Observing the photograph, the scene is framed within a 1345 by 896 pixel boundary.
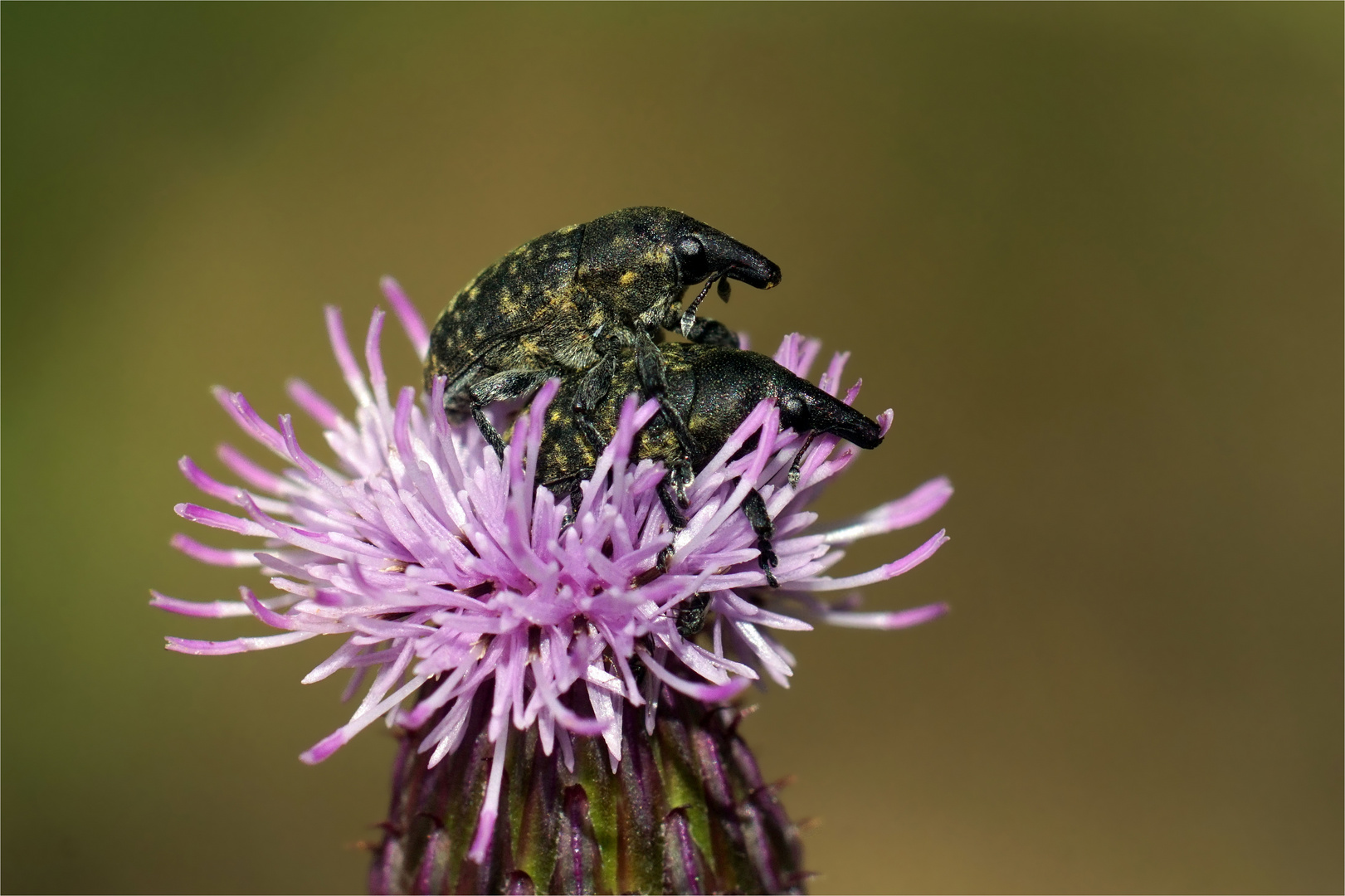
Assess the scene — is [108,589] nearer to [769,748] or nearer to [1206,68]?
[769,748]

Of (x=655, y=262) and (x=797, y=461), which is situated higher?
(x=655, y=262)

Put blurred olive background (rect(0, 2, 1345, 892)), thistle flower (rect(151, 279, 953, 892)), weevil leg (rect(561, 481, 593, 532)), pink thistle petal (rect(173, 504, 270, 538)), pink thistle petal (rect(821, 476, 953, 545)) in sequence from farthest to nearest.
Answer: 1. blurred olive background (rect(0, 2, 1345, 892))
2. pink thistle petal (rect(821, 476, 953, 545))
3. pink thistle petal (rect(173, 504, 270, 538))
4. weevil leg (rect(561, 481, 593, 532))
5. thistle flower (rect(151, 279, 953, 892))

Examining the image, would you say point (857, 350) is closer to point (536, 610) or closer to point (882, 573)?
point (882, 573)

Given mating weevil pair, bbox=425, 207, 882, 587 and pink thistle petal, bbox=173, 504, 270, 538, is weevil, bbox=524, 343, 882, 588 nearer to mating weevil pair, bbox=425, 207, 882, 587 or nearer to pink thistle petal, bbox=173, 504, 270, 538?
mating weevil pair, bbox=425, 207, 882, 587

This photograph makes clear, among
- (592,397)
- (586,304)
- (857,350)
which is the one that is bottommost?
(592,397)

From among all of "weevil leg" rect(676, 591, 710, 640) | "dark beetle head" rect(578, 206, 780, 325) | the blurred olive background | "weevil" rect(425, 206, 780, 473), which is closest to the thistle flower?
"weevil leg" rect(676, 591, 710, 640)

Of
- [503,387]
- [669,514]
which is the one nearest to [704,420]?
[669,514]

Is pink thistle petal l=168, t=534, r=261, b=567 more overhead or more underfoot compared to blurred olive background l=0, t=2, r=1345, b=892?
more underfoot
